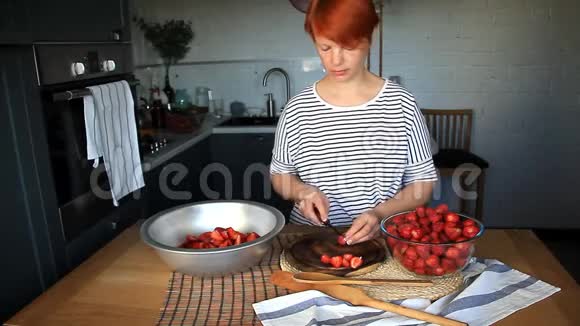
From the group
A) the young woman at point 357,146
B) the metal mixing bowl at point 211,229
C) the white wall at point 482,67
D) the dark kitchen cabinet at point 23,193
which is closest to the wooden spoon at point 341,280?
the metal mixing bowl at point 211,229

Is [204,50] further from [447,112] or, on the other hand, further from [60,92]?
[60,92]

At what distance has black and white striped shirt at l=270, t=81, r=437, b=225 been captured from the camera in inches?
54.5

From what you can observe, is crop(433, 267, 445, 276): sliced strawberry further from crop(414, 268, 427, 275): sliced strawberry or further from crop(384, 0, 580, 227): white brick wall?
crop(384, 0, 580, 227): white brick wall

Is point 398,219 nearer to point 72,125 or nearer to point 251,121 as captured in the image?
point 72,125

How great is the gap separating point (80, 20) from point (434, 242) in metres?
1.38

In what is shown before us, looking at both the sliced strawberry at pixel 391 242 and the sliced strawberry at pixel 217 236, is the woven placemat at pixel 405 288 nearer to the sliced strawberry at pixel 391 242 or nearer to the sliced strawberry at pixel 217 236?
the sliced strawberry at pixel 391 242

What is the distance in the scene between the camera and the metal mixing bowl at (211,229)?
968mm

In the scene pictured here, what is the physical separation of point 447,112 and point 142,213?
81.9 inches

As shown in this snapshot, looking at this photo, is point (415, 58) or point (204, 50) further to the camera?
point (204, 50)

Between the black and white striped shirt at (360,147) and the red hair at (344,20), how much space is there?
26 centimetres

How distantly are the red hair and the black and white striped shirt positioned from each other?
0.84ft

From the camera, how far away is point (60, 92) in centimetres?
153

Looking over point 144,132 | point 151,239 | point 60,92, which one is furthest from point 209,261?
point 144,132

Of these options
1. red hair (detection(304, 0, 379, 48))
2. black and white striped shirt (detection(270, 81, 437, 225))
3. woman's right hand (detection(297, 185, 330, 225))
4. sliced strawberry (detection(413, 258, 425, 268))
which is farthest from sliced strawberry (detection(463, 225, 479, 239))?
red hair (detection(304, 0, 379, 48))
